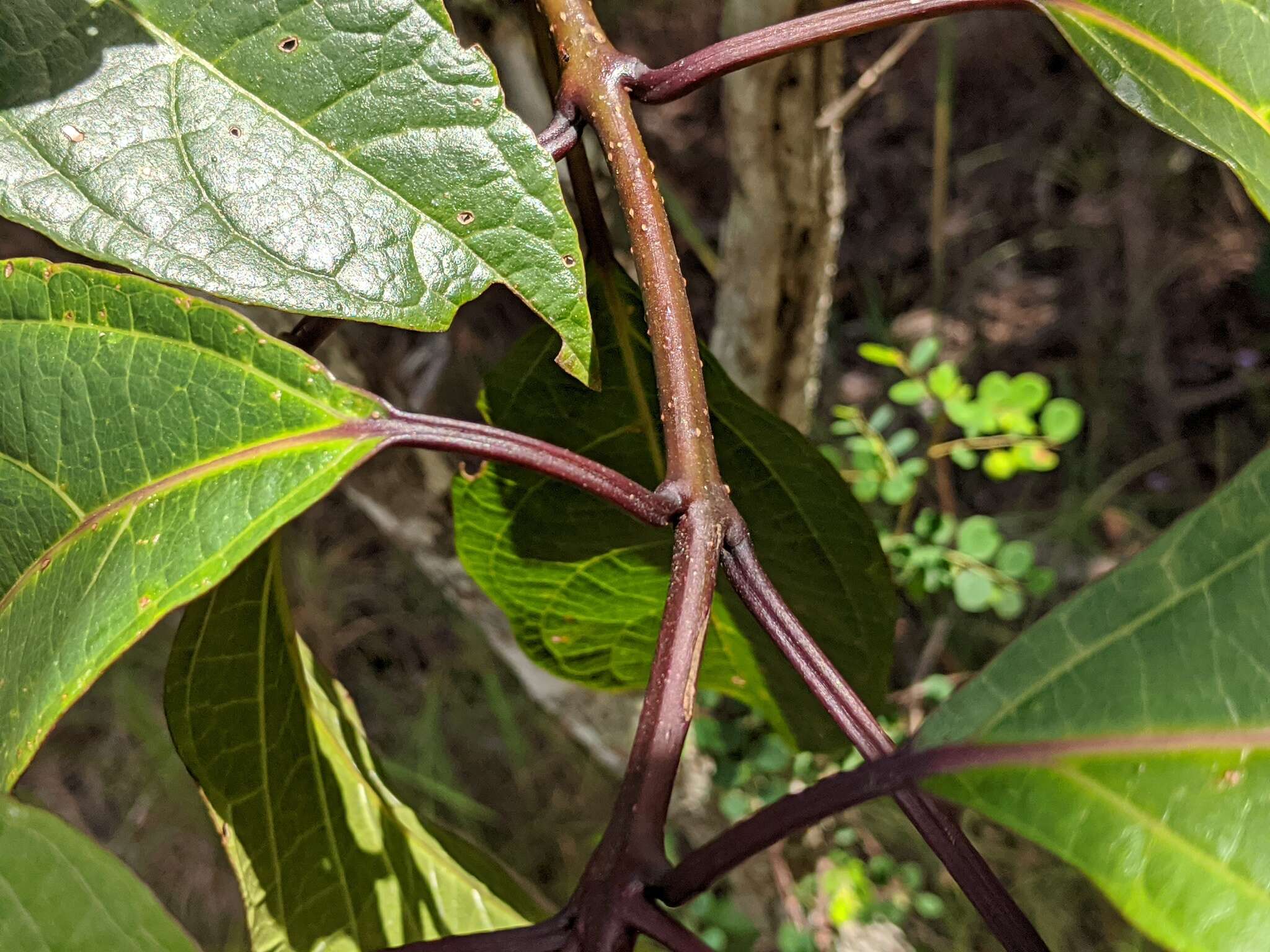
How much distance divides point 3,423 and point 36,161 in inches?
5.2

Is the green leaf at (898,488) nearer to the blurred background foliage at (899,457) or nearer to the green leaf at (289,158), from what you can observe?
the blurred background foliage at (899,457)

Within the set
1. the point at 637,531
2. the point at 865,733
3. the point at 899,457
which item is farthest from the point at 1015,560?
the point at 865,733

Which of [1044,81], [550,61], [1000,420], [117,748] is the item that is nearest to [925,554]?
[1000,420]

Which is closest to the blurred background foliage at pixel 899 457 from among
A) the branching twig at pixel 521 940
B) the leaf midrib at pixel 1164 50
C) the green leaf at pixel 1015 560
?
the green leaf at pixel 1015 560

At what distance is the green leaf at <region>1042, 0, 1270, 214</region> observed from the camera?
454 mm

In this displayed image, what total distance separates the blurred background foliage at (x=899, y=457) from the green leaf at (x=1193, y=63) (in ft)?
2.26

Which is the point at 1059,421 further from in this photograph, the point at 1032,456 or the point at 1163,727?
the point at 1163,727

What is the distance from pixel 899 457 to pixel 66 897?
1.66 metres

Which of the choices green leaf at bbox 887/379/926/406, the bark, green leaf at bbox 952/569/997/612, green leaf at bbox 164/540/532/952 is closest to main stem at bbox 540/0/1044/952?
green leaf at bbox 164/540/532/952

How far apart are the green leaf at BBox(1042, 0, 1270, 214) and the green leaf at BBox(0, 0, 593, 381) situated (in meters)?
0.30

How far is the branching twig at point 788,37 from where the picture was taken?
476 mm

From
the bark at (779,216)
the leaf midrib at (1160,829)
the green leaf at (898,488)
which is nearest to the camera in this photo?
the leaf midrib at (1160,829)

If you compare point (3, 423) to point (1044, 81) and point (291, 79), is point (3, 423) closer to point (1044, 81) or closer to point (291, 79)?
point (291, 79)

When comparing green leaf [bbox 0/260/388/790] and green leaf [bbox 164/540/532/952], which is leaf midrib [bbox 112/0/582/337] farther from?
green leaf [bbox 164/540/532/952]
